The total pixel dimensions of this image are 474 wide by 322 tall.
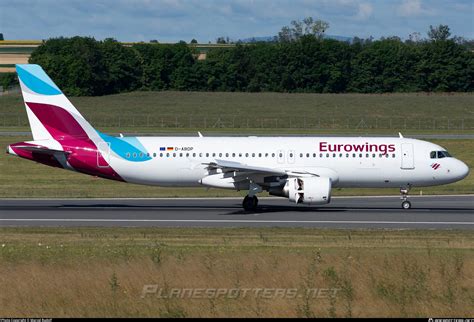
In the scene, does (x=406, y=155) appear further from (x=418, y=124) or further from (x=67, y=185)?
(x=418, y=124)

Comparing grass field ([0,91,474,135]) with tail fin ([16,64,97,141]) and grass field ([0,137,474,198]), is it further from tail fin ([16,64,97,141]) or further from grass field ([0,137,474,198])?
tail fin ([16,64,97,141])

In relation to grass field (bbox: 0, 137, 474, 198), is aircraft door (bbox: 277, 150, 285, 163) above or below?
above

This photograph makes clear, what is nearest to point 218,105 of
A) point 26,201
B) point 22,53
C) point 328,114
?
point 328,114

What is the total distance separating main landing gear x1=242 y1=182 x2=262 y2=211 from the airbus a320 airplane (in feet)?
0.15

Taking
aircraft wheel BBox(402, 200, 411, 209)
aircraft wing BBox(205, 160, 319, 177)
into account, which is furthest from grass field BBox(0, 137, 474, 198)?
aircraft wing BBox(205, 160, 319, 177)

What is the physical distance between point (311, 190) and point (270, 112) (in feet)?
225

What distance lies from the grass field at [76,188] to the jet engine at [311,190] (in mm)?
9465

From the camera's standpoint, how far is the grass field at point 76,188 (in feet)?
159

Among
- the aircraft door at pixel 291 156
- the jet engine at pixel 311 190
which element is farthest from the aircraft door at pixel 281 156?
the jet engine at pixel 311 190

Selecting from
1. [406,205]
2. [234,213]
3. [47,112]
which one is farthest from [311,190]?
[47,112]

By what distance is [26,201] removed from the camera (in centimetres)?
4444
